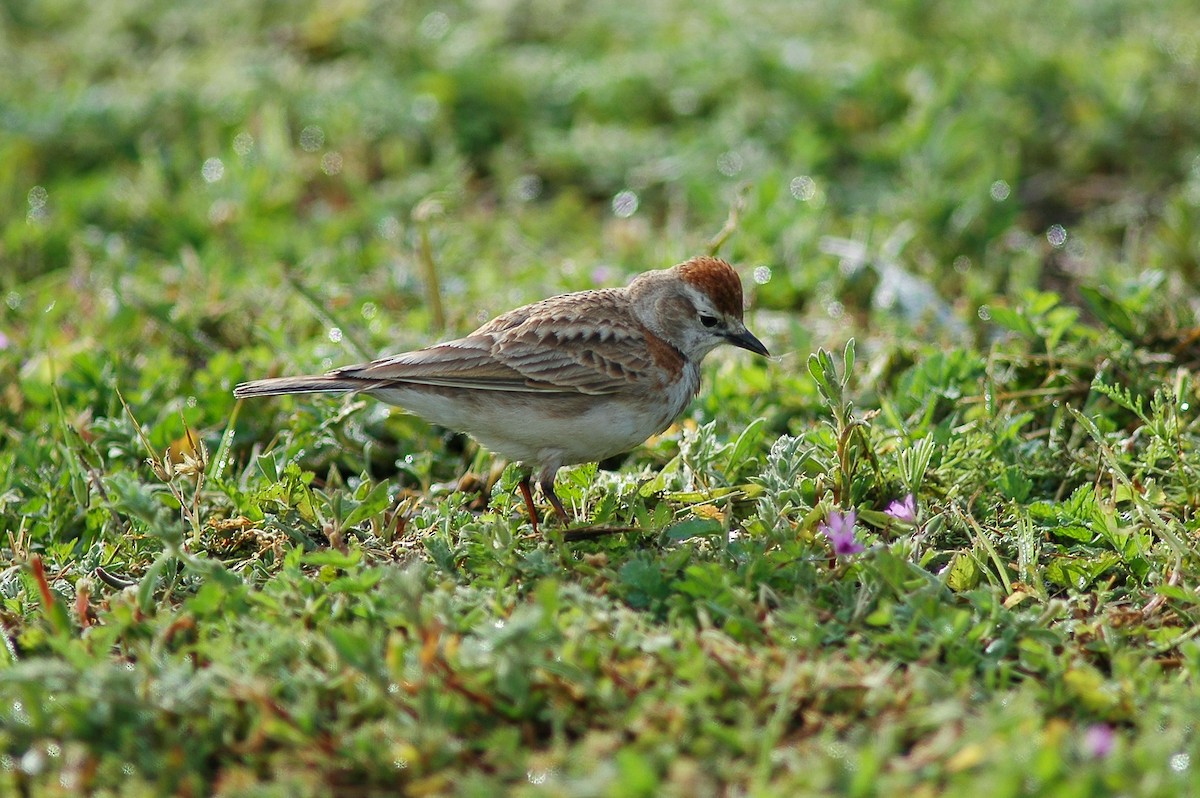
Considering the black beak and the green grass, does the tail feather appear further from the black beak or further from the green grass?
the black beak

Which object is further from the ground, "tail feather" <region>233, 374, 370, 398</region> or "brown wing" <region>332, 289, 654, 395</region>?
"tail feather" <region>233, 374, 370, 398</region>

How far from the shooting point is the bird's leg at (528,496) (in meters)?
4.97

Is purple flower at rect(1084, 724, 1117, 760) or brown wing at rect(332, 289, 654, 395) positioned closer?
purple flower at rect(1084, 724, 1117, 760)

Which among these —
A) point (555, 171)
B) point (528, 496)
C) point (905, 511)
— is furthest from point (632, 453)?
point (555, 171)

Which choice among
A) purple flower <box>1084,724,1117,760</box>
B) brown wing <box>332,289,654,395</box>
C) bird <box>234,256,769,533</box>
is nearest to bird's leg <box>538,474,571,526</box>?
bird <box>234,256,769,533</box>

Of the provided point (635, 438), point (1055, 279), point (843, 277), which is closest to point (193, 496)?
point (635, 438)

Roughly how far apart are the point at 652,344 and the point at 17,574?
257 cm

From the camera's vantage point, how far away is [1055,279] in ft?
24.7

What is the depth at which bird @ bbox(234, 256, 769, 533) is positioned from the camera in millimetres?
5098

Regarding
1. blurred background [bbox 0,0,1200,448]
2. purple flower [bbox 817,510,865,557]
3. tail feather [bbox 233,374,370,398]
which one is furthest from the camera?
blurred background [bbox 0,0,1200,448]

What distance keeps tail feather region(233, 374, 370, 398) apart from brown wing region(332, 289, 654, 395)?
0.13ft

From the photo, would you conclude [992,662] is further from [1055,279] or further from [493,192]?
[493,192]

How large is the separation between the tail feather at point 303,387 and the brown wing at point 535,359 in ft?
0.13

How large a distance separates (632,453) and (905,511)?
1.46 meters
